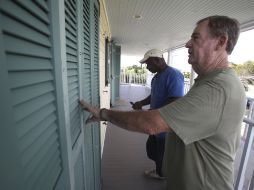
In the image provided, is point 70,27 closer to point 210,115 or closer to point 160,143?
point 210,115

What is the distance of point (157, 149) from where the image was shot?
8.23 feet

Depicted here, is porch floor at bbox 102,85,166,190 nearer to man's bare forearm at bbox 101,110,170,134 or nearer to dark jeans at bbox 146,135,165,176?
dark jeans at bbox 146,135,165,176

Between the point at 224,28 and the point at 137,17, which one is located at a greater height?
the point at 137,17

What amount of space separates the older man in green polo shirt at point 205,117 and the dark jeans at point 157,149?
1.27m

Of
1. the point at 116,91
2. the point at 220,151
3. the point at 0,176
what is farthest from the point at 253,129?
the point at 116,91

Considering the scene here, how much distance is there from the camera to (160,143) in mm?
2441

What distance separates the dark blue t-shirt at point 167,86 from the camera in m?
2.20

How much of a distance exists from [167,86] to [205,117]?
139 centimetres

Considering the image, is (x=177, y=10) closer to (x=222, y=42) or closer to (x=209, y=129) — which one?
(x=222, y=42)

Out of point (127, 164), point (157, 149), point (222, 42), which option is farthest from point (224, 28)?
point (127, 164)

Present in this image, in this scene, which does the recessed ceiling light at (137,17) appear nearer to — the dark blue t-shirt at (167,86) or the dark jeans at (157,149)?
the dark blue t-shirt at (167,86)

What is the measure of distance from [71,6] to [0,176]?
0.83 metres

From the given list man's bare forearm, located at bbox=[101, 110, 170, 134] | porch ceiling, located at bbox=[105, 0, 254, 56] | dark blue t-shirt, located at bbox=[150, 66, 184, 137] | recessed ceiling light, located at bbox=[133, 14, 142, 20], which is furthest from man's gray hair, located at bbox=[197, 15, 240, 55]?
recessed ceiling light, located at bbox=[133, 14, 142, 20]

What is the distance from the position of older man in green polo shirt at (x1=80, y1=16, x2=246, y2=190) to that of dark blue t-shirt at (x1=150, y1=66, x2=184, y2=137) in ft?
3.49
